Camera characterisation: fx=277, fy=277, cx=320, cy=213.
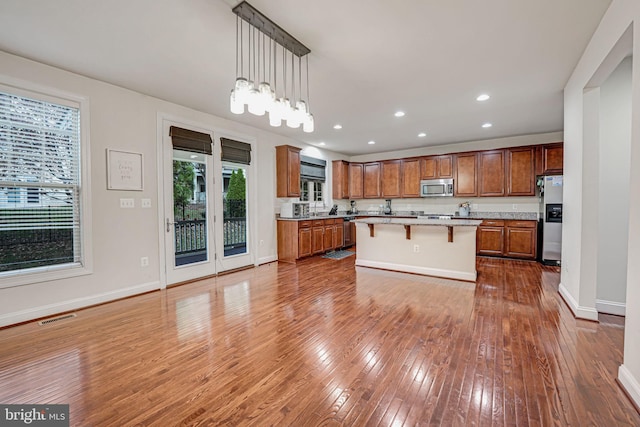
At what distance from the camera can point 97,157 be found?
11.0 ft

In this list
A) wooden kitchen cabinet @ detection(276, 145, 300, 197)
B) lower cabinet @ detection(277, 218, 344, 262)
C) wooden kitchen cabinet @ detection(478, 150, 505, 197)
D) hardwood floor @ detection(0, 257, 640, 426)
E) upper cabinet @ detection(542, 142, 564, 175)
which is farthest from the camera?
wooden kitchen cabinet @ detection(478, 150, 505, 197)

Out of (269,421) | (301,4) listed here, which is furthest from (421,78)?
(269,421)

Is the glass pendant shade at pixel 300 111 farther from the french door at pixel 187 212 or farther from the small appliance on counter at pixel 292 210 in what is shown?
the small appliance on counter at pixel 292 210

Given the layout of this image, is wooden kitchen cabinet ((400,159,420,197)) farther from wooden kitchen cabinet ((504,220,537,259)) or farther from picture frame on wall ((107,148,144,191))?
picture frame on wall ((107,148,144,191))

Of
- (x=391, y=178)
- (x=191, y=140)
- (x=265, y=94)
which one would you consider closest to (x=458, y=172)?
(x=391, y=178)

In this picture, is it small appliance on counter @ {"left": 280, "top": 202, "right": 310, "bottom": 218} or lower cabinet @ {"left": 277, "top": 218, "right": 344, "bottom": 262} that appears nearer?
lower cabinet @ {"left": 277, "top": 218, "right": 344, "bottom": 262}

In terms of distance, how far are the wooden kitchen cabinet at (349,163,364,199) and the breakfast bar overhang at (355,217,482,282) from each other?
2.78 meters

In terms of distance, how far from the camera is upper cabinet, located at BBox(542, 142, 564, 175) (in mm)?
5391

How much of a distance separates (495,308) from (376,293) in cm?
135

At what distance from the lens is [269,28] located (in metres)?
2.32

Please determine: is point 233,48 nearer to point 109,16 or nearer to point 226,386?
point 109,16

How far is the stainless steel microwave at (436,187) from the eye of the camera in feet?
21.7

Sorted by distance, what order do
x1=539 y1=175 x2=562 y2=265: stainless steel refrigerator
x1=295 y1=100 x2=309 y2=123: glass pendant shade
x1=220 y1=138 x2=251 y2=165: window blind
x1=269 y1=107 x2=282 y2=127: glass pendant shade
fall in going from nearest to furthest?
1. x1=269 y1=107 x2=282 y2=127: glass pendant shade
2. x1=295 y1=100 x2=309 y2=123: glass pendant shade
3. x1=220 y1=138 x2=251 y2=165: window blind
4. x1=539 y1=175 x2=562 y2=265: stainless steel refrigerator

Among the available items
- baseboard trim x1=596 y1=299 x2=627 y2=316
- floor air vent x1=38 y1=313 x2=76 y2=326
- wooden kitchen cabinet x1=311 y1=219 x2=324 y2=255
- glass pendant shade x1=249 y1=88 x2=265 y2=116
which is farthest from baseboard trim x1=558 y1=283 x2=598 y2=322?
floor air vent x1=38 y1=313 x2=76 y2=326
